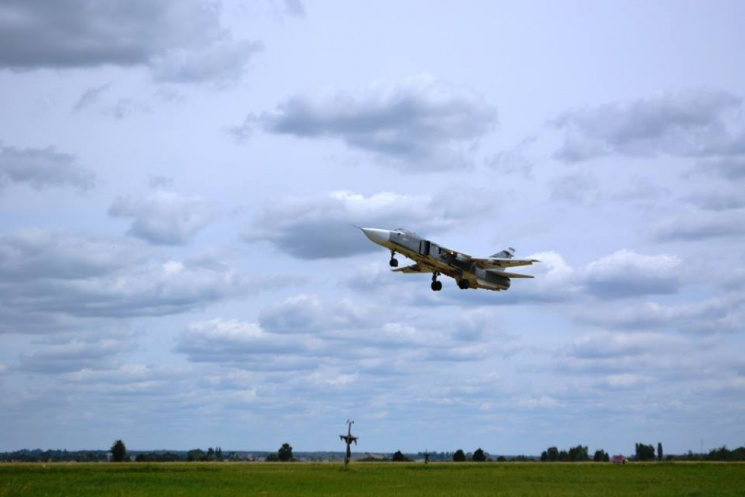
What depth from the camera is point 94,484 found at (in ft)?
195

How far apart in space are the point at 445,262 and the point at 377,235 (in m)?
6.33

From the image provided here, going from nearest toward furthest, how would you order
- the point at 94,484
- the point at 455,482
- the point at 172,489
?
the point at 172,489 → the point at 94,484 → the point at 455,482

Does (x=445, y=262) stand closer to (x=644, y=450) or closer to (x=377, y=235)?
(x=377, y=235)

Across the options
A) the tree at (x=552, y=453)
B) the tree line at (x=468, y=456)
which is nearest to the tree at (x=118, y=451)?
the tree line at (x=468, y=456)

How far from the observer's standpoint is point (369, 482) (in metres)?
63.1

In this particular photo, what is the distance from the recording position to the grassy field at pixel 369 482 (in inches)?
2117

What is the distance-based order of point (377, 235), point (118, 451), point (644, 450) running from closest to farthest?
point (377, 235) < point (118, 451) < point (644, 450)

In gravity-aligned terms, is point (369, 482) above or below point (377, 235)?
below

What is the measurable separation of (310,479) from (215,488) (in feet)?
34.7

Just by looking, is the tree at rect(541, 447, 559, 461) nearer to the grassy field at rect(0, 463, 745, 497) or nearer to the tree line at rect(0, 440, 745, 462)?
the tree line at rect(0, 440, 745, 462)

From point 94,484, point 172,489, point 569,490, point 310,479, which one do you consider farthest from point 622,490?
point 94,484

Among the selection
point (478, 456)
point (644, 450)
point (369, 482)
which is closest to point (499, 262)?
point (369, 482)

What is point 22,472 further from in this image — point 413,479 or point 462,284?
point 462,284

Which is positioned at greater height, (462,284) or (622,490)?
(462,284)
